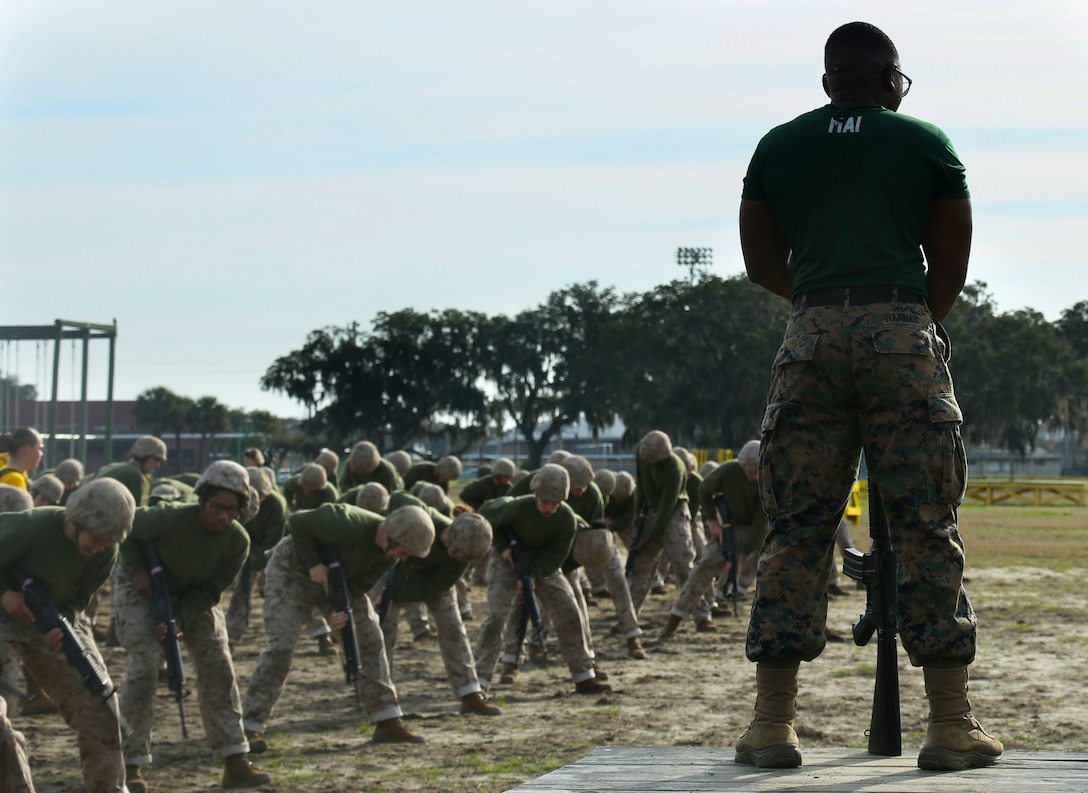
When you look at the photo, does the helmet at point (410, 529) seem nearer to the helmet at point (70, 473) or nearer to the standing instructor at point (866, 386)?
the standing instructor at point (866, 386)

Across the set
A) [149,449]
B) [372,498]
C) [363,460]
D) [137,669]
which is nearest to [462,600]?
[363,460]

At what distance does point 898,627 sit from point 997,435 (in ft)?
200

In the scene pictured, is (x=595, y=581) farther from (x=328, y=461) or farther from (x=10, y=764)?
(x=10, y=764)

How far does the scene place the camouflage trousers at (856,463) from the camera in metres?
4.34

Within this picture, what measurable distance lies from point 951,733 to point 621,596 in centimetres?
1061

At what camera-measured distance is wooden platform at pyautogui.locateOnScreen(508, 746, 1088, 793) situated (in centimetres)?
406

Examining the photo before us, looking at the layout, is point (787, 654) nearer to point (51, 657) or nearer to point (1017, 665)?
point (51, 657)

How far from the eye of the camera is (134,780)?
369 inches

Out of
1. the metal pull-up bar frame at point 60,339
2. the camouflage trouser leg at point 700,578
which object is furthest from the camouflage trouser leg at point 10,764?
the metal pull-up bar frame at point 60,339

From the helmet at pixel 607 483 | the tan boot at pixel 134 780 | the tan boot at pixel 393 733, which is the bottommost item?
the tan boot at pixel 134 780

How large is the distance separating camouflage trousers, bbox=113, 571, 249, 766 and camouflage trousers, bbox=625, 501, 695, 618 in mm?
7608

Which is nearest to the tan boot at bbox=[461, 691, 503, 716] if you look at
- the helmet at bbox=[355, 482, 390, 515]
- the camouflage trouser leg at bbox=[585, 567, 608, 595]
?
the helmet at bbox=[355, 482, 390, 515]

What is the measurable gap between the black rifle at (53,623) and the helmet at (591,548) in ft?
18.9

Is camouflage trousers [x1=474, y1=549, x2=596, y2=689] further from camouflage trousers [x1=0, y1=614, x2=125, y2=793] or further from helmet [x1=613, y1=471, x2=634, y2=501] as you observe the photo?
helmet [x1=613, y1=471, x2=634, y2=501]
